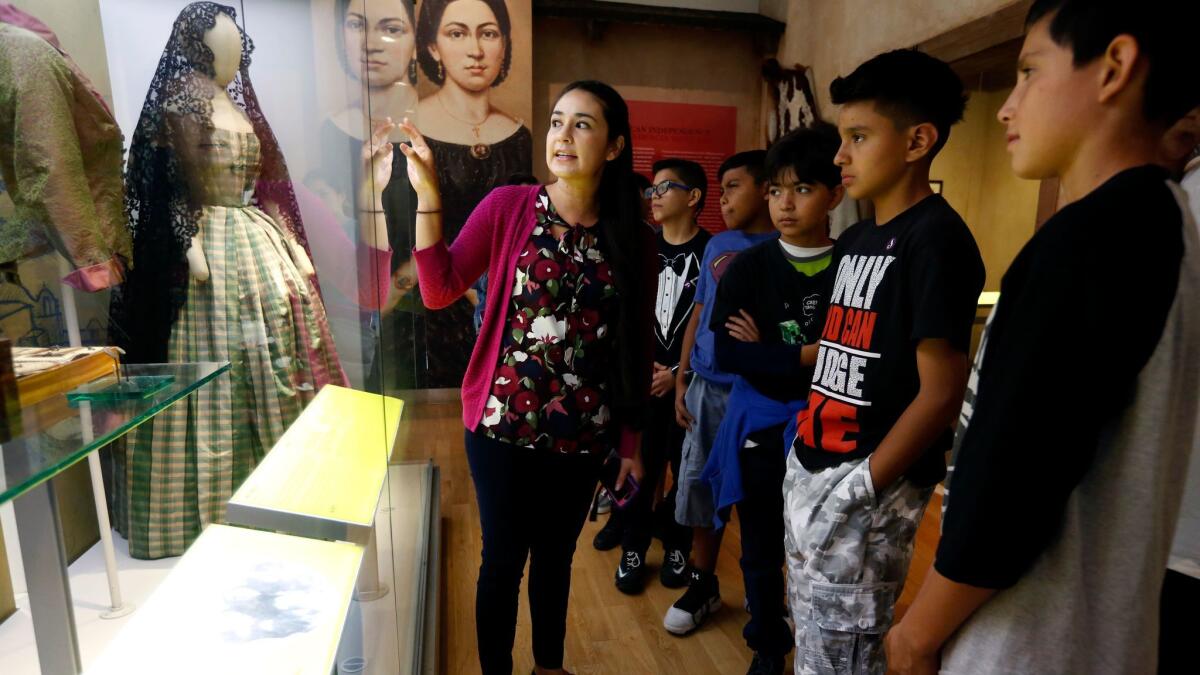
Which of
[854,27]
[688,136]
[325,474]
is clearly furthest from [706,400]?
[688,136]

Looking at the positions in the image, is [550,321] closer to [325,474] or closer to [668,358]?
[325,474]

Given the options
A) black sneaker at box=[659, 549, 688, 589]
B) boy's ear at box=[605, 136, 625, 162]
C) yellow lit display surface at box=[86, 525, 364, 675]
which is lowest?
black sneaker at box=[659, 549, 688, 589]

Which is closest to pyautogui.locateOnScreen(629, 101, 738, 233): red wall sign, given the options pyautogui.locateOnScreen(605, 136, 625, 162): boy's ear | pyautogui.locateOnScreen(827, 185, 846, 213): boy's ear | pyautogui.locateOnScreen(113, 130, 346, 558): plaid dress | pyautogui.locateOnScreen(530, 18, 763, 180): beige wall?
pyautogui.locateOnScreen(530, 18, 763, 180): beige wall

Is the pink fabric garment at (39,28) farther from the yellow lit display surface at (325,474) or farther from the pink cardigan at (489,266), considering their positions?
the pink cardigan at (489,266)

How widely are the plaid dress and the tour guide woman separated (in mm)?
304

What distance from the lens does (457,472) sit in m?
3.36

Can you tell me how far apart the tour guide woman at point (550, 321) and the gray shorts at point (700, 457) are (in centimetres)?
69

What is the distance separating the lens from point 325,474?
0.86m

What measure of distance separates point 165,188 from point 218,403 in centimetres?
34

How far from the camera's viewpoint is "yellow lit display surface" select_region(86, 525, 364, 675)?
0.61 metres

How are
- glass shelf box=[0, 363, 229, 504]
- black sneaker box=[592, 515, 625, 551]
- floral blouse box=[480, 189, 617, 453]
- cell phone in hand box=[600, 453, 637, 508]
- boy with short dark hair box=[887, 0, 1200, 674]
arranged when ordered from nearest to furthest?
1. glass shelf box=[0, 363, 229, 504]
2. boy with short dark hair box=[887, 0, 1200, 674]
3. floral blouse box=[480, 189, 617, 453]
4. cell phone in hand box=[600, 453, 637, 508]
5. black sneaker box=[592, 515, 625, 551]

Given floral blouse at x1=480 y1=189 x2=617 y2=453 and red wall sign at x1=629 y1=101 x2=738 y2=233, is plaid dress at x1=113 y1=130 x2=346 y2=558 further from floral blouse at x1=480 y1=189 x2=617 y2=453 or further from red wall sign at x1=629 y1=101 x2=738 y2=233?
red wall sign at x1=629 y1=101 x2=738 y2=233

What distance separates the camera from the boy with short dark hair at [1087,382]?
566 mm

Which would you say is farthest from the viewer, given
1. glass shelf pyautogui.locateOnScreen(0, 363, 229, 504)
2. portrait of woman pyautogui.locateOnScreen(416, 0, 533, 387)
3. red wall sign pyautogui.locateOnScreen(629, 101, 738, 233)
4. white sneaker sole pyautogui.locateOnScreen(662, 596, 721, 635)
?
red wall sign pyautogui.locateOnScreen(629, 101, 738, 233)
